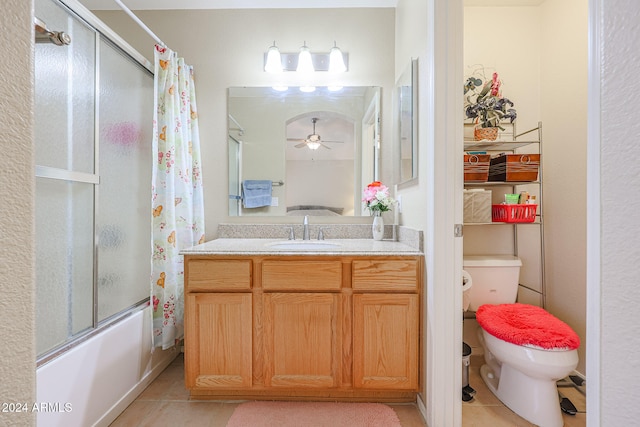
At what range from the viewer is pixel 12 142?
1.46 feet

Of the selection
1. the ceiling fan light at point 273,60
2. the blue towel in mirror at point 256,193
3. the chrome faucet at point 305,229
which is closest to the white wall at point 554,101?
the chrome faucet at point 305,229

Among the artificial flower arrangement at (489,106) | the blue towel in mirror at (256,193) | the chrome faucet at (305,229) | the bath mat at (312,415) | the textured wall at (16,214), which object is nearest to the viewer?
the textured wall at (16,214)

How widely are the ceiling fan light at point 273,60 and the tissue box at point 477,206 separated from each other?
5.08 ft

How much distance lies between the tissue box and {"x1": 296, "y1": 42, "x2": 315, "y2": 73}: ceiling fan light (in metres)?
1.38

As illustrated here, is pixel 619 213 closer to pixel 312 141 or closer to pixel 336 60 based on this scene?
pixel 312 141

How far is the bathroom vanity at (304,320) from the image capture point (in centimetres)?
152

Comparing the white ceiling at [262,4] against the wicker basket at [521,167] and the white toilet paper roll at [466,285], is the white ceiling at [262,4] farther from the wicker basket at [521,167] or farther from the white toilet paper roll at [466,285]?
the white toilet paper roll at [466,285]

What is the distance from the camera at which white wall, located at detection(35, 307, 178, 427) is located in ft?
3.79

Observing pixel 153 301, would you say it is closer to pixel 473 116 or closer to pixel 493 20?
pixel 473 116

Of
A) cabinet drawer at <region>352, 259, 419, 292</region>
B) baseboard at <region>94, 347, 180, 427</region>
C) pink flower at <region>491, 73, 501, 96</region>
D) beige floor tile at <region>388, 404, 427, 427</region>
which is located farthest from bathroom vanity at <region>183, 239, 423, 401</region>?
pink flower at <region>491, 73, 501, 96</region>

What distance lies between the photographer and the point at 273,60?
2072mm

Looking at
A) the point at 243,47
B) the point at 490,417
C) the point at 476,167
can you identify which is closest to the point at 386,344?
the point at 490,417

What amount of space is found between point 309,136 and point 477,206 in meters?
1.21

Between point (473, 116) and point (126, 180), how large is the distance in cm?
223
